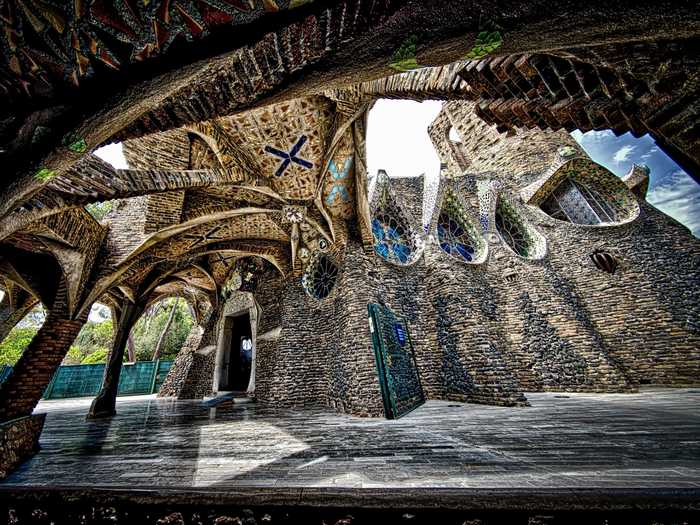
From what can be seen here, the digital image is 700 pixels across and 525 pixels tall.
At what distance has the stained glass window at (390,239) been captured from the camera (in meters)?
8.19

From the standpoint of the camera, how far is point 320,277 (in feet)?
26.3

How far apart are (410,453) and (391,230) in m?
7.38

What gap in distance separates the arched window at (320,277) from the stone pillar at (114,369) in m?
6.13

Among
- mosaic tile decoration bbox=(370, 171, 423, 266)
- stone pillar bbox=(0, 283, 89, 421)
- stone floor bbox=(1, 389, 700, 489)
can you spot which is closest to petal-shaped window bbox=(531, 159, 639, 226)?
mosaic tile decoration bbox=(370, 171, 423, 266)

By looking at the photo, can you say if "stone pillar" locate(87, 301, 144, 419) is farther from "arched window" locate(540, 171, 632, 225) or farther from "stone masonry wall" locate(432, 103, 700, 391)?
"arched window" locate(540, 171, 632, 225)

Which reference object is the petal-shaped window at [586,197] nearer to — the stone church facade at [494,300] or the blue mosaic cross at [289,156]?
the stone church facade at [494,300]

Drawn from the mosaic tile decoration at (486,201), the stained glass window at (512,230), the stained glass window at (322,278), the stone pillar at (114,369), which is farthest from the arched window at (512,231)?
the stone pillar at (114,369)

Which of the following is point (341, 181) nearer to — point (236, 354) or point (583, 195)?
point (236, 354)

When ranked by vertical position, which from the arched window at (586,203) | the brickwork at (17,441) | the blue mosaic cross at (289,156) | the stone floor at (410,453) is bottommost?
the stone floor at (410,453)

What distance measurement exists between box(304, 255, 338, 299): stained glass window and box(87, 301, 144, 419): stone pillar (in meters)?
6.22

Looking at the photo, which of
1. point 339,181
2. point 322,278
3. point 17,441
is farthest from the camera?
point 322,278

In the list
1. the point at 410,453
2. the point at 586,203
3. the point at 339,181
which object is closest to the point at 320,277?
the point at 339,181

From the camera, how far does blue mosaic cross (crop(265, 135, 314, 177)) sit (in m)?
5.77

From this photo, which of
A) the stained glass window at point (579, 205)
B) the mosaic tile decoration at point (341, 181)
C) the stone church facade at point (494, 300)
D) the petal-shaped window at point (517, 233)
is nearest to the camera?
the stone church facade at point (494, 300)
